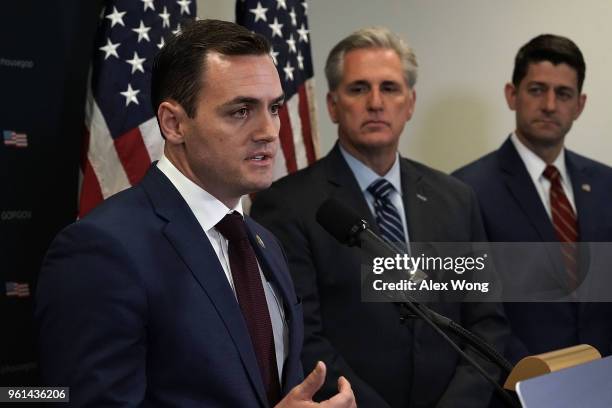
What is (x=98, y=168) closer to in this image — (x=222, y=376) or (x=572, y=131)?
(x=222, y=376)

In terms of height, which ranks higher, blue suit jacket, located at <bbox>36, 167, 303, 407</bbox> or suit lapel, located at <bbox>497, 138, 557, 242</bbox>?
suit lapel, located at <bbox>497, 138, 557, 242</bbox>

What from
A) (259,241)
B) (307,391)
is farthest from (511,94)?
(307,391)

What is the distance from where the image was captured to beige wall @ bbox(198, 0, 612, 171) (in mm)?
3418

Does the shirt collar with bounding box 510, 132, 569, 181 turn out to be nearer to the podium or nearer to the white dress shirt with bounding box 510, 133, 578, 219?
A: the white dress shirt with bounding box 510, 133, 578, 219

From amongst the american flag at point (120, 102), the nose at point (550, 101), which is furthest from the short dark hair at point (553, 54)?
the american flag at point (120, 102)

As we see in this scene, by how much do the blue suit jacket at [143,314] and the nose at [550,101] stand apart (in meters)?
1.79

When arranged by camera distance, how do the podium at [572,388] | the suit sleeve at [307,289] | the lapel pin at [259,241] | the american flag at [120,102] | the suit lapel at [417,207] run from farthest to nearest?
the suit lapel at [417,207], the american flag at [120,102], the suit sleeve at [307,289], the lapel pin at [259,241], the podium at [572,388]

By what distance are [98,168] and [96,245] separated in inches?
37.6

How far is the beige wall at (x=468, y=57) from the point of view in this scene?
342 cm

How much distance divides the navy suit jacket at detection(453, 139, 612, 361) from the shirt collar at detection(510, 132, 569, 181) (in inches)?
0.8

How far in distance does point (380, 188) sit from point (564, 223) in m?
0.83

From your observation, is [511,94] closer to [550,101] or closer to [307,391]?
[550,101]

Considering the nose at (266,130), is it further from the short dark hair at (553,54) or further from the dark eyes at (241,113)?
the short dark hair at (553,54)

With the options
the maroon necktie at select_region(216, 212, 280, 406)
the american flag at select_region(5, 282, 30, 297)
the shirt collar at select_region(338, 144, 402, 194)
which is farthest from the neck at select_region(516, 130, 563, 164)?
the american flag at select_region(5, 282, 30, 297)
